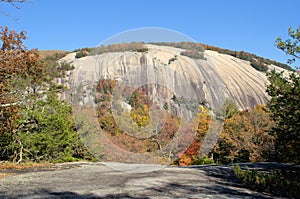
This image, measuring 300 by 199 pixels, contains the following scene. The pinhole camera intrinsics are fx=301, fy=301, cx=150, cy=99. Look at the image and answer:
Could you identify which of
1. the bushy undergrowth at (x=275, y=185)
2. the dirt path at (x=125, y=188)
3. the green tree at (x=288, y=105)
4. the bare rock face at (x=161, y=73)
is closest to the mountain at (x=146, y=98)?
the bare rock face at (x=161, y=73)

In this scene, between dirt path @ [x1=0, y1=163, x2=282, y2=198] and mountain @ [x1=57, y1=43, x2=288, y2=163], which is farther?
mountain @ [x1=57, y1=43, x2=288, y2=163]

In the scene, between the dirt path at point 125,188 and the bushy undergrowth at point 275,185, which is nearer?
the dirt path at point 125,188

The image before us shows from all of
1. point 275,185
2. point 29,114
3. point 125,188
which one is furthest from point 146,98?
point 29,114

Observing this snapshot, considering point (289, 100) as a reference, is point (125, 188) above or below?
below

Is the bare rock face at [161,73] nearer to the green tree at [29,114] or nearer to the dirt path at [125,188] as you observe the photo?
the dirt path at [125,188]

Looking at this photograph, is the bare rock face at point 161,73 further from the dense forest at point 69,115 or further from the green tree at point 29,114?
the green tree at point 29,114

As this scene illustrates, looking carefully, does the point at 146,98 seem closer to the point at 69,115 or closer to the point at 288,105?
the point at 288,105

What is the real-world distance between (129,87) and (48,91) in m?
9.39

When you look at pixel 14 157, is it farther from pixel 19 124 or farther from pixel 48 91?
pixel 48 91

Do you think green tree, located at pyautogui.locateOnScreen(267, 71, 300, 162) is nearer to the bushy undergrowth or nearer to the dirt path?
the bushy undergrowth

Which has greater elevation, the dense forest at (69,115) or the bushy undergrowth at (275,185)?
the dense forest at (69,115)

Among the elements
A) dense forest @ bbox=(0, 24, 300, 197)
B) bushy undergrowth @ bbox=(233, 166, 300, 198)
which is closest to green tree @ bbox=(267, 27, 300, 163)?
dense forest @ bbox=(0, 24, 300, 197)

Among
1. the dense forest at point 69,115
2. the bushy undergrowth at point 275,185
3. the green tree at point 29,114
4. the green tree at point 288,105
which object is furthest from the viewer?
the green tree at point 29,114

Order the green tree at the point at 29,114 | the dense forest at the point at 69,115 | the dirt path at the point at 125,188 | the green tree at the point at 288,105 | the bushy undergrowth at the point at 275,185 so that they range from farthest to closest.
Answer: the green tree at the point at 29,114, the green tree at the point at 288,105, the dense forest at the point at 69,115, the bushy undergrowth at the point at 275,185, the dirt path at the point at 125,188
